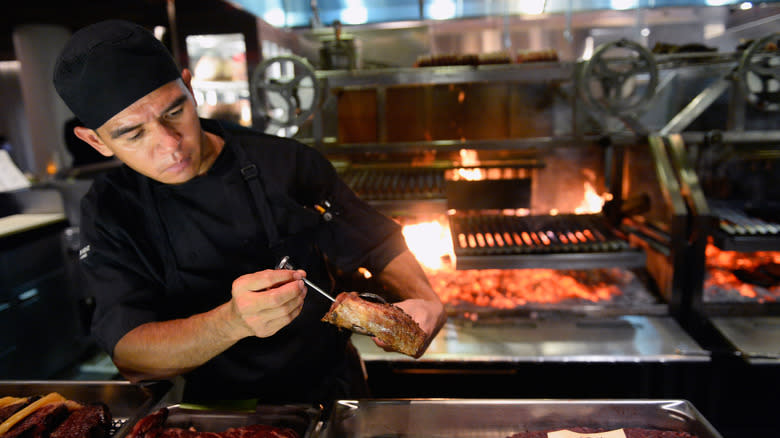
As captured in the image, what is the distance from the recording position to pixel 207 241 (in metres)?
1.57

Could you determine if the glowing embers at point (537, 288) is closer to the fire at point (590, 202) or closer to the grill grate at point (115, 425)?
the fire at point (590, 202)

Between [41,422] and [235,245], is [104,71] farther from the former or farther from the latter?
[41,422]

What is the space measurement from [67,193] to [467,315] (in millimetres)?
3405

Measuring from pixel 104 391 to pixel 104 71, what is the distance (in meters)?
1.08

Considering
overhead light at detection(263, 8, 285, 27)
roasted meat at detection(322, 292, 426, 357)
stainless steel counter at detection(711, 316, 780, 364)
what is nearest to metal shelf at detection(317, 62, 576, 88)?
stainless steel counter at detection(711, 316, 780, 364)

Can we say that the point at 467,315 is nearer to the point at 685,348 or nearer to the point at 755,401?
the point at 685,348

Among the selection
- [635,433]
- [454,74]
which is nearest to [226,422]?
[635,433]

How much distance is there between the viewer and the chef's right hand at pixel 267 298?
1145 millimetres

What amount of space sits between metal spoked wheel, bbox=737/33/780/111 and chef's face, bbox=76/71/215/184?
2.86 meters

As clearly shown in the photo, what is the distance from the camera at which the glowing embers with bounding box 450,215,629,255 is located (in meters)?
2.69

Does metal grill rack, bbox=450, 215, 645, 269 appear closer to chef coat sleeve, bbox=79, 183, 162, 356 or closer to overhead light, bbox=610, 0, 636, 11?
chef coat sleeve, bbox=79, 183, 162, 356

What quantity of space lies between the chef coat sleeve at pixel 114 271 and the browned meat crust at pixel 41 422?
250 millimetres

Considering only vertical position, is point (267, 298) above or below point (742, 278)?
above

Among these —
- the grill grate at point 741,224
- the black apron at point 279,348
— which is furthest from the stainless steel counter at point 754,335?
the black apron at point 279,348
